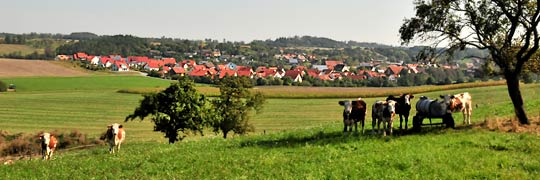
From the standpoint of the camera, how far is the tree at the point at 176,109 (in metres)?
49.0

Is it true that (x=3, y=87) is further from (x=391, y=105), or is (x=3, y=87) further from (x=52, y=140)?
(x=391, y=105)

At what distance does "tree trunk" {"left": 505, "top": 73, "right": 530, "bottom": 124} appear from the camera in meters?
24.5

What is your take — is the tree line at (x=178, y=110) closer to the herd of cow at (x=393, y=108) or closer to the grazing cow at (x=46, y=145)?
the grazing cow at (x=46, y=145)

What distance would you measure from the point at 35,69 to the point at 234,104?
124m

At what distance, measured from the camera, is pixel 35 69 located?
543 feet

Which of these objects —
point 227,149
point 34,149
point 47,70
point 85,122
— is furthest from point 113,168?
point 47,70

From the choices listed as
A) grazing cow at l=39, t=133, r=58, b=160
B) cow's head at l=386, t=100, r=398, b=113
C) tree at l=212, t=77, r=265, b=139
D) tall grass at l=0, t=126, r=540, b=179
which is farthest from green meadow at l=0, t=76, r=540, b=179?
tree at l=212, t=77, r=265, b=139

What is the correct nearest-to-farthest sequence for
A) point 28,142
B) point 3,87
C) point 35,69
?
1. point 28,142
2. point 3,87
3. point 35,69

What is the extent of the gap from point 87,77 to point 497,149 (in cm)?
14764

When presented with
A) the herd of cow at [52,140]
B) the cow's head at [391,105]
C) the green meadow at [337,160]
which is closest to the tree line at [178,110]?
the herd of cow at [52,140]

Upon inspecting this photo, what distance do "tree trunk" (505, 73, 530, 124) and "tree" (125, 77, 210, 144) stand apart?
31.0m

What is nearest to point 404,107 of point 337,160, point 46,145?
point 337,160

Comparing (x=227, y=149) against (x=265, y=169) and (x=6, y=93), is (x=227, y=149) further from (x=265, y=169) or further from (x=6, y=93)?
(x=6, y=93)

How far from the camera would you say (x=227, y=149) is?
2369cm
